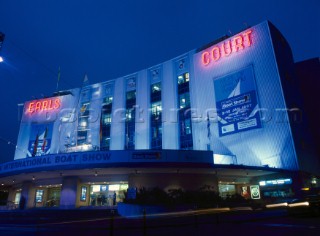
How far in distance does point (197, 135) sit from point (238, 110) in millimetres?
8159

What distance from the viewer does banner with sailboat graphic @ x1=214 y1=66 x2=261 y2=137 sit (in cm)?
3772

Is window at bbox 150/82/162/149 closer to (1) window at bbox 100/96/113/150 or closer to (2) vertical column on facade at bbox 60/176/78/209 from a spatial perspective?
(1) window at bbox 100/96/113/150

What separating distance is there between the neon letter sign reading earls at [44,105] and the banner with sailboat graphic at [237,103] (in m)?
35.9

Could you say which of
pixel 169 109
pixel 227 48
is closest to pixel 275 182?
pixel 169 109

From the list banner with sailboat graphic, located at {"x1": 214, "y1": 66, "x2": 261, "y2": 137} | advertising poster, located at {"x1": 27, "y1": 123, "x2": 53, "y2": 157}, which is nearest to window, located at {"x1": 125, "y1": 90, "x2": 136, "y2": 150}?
advertising poster, located at {"x1": 27, "y1": 123, "x2": 53, "y2": 157}

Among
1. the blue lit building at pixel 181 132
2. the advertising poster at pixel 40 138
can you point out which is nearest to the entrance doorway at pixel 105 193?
the blue lit building at pixel 181 132

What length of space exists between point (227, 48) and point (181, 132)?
1633 cm

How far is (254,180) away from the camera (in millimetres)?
37188

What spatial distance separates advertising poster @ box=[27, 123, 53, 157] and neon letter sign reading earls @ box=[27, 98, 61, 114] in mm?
3928

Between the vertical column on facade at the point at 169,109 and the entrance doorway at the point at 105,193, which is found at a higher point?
the vertical column on facade at the point at 169,109

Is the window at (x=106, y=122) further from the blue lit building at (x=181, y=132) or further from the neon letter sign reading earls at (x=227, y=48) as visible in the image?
the neon letter sign reading earls at (x=227, y=48)

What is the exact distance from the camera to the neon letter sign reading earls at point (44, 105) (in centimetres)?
5738

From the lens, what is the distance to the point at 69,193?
107ft

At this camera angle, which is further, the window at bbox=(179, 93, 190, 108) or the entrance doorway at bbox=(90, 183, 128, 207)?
the window at bbox=(179, 93, 190, 108)
